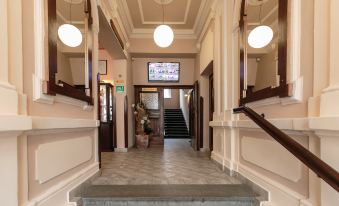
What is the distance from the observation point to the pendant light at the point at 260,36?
2.78 meters

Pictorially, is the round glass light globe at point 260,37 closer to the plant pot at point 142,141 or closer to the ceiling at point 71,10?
the ceiling at point 71,10

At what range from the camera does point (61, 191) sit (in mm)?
2326

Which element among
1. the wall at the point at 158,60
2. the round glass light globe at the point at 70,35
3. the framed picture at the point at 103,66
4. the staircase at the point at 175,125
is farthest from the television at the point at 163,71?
the staircase at the point at 175,125

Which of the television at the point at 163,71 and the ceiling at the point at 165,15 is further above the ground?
the ceiling at the point at 165,15

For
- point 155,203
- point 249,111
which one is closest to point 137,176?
point 155,203

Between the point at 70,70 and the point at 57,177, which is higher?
the point at 70,70

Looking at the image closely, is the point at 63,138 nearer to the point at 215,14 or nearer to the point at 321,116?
the point at 321,116

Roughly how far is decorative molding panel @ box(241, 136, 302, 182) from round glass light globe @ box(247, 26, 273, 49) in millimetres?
1148

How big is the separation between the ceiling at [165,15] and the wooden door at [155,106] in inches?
82.5

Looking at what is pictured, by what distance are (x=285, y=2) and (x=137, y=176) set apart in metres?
2.95

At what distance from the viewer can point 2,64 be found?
1567mm

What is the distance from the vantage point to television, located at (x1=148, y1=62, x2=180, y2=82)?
8062 mm

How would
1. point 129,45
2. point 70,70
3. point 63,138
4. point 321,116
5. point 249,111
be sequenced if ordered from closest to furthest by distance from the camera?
point 321,116
point 249,111
point 63,138
point 70,70
point 129,45

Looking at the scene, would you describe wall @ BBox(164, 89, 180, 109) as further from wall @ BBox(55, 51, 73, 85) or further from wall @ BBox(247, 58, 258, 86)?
wall @ BBox(55, 51, 73, 85)
